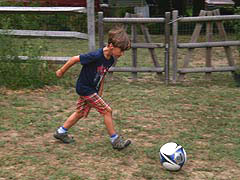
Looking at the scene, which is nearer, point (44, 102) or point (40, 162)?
point (40, 162)

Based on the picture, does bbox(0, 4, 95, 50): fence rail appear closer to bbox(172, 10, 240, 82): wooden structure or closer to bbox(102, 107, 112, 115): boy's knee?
bbox(172, 10, 240, 82): wooden structure

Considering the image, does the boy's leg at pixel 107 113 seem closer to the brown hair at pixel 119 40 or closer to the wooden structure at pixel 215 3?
the brown hair at pixel 119 40

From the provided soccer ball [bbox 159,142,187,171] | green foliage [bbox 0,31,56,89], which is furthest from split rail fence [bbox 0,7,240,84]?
soccer ball [bbox 159,142,187,171]

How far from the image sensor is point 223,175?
4410mm

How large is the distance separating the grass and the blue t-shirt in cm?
72

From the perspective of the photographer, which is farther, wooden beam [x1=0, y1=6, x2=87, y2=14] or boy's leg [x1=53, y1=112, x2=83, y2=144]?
wooden beam [x1=0, y1=6, x2=87, y2=14]

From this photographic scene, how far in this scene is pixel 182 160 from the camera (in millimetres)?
4465

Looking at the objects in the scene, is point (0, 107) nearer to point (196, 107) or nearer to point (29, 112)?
point (29, 112)

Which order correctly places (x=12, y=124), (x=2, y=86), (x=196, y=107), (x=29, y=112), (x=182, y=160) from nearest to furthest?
(x=182, y=160) → (x=12, y=124) → (x=29, y=112) → (x=196, y=107) → (x=2, y=86)

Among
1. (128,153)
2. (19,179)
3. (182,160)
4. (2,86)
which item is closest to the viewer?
(19,179)

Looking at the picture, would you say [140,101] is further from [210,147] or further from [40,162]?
[40,162]

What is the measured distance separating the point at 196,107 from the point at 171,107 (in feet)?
1.33

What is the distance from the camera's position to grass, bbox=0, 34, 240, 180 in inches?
176

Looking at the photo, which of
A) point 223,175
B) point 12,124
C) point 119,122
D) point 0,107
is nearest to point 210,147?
point 223,175
